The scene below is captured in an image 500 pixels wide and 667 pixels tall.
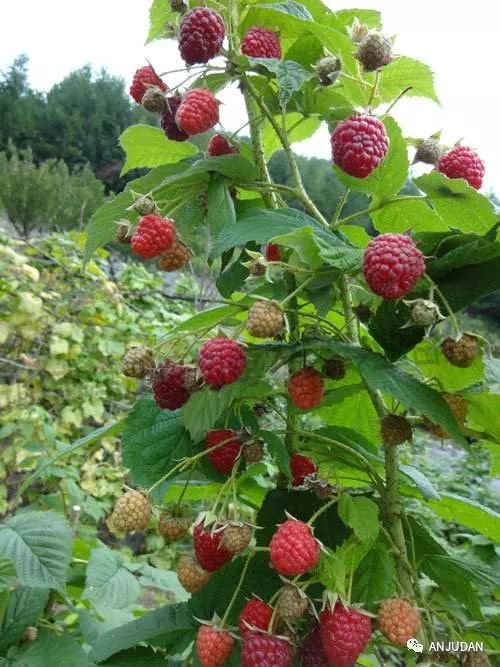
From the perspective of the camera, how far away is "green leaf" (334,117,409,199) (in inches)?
27.5

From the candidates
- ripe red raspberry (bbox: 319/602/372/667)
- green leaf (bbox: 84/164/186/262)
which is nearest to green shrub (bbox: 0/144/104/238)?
green leaf (bbox: 84/164/186/262)

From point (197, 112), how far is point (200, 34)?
0.07 m

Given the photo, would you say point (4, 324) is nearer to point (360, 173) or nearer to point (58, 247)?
point (58, 247)

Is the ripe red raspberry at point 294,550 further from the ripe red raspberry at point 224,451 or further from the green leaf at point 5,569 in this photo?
the green leaf at point 5,569

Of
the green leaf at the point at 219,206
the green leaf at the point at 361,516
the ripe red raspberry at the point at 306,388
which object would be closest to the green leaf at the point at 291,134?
the green leaf at the point at 219,206

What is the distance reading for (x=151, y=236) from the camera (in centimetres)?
69

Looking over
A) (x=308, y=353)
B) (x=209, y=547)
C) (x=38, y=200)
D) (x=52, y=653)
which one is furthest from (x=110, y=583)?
(x=38, y=200)

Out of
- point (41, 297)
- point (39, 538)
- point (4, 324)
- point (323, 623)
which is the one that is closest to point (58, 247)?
point (41, 297)

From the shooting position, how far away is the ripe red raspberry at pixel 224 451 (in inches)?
28.5

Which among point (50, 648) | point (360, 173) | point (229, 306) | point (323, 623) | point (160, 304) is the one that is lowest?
point (160, 304)

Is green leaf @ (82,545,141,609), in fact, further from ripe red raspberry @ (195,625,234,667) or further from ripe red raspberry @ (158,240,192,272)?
ripe red raspberry @ (158,240,192,272)

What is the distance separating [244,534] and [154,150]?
50cm

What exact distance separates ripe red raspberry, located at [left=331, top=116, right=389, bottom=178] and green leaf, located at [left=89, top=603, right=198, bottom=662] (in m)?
0.50

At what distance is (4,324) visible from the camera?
2.81 m
